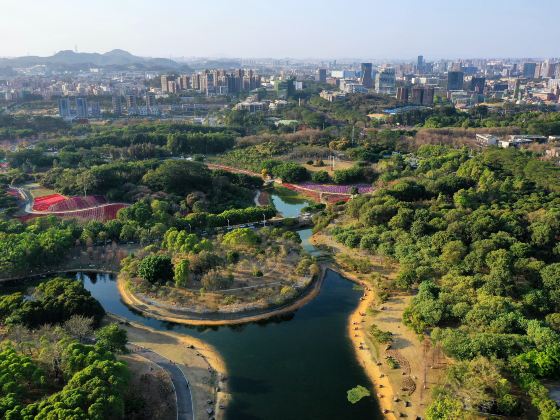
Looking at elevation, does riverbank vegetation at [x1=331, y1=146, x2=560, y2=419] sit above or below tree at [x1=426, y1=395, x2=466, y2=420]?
above

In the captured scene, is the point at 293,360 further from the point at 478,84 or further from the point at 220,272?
the point at 478,84

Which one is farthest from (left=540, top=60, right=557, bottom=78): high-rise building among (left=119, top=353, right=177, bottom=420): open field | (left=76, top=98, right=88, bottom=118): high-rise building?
(left=119, top=353, right=177, bottom=420): open field

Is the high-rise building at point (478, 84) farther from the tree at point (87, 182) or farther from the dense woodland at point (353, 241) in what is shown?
the tree at point (87, 182)

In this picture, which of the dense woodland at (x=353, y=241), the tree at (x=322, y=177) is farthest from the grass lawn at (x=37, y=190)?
the tree at (x=322, y=177)

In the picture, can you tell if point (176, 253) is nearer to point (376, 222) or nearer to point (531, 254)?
point (376, 222)

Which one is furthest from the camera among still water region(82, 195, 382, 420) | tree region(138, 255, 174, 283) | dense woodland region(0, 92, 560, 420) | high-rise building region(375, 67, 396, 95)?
high-rise building region(375, 67, 396, 95)

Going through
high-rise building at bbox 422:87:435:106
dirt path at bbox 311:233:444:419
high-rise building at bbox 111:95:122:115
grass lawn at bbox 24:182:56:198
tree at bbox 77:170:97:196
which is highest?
high-rise building at bbox 422:87:435:106

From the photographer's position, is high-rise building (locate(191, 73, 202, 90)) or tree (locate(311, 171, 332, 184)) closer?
tree (locate(311, 171, 332, 184))

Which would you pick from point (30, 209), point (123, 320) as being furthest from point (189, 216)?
point (30, 209)

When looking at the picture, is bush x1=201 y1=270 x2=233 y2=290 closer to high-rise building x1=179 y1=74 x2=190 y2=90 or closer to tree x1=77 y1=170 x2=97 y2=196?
tree x1=77 y1=170 x2=97 y2=196
